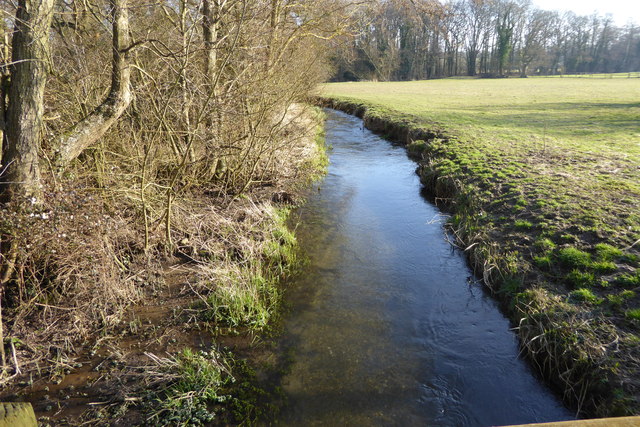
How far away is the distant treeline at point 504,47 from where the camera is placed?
65188 mm

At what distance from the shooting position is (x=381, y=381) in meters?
4.79

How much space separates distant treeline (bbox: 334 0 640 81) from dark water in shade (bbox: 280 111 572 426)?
189 ft

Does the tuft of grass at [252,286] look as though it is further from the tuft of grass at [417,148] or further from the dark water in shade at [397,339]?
the tuft of grass at [417,148]

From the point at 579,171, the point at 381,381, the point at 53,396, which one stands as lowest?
the point at 381,381

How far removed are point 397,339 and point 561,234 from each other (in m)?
3.77

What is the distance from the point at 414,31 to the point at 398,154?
198ft

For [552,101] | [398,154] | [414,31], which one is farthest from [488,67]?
[398,154]

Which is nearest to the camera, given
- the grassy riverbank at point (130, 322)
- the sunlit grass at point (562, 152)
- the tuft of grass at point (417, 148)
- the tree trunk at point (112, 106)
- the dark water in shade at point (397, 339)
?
the grassy riverbank at point (130, 322)

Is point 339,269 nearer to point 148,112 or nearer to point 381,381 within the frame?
point 381,381

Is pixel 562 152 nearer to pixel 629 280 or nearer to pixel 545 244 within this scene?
pixel 545 244

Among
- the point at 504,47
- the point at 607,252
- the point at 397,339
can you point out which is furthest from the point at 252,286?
the point at 504,47

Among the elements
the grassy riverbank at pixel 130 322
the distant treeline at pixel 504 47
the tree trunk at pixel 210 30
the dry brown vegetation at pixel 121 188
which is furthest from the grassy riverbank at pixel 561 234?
the distant treeline at pixel 504 47

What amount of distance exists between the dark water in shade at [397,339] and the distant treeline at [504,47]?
189 ft

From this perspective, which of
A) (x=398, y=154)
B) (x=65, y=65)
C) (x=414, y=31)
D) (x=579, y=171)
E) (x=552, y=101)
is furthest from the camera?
(x=414, y=31)
